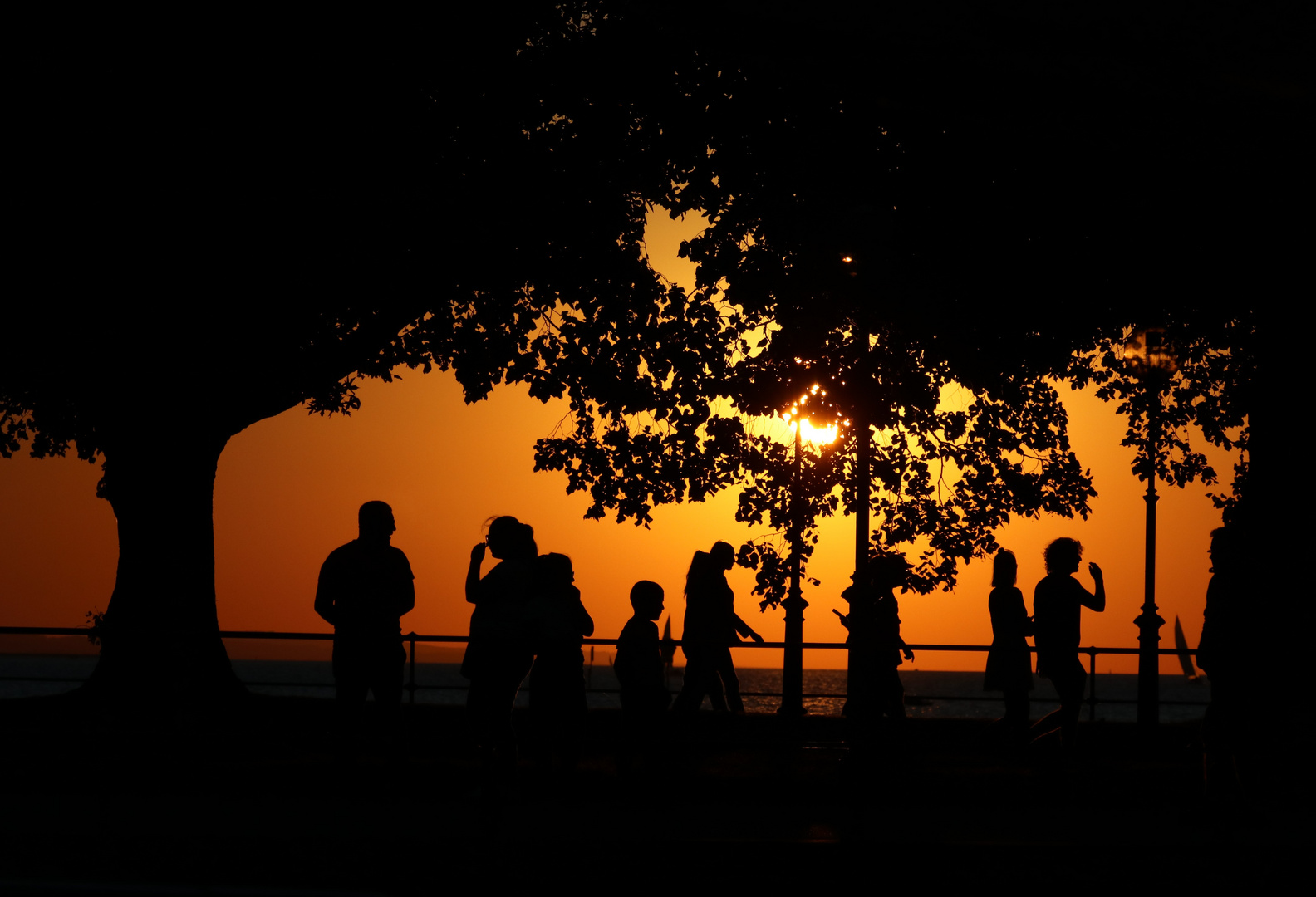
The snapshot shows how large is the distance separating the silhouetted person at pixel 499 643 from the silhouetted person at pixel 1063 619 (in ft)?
17.0

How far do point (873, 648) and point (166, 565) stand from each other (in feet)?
27.5

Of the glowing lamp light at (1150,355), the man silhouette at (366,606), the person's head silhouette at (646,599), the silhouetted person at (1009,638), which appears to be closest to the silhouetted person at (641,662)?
the person's head silhouette at (646,599)

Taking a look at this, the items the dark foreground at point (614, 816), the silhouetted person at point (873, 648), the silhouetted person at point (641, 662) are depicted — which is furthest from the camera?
the silhouetted person at point (641, 662)

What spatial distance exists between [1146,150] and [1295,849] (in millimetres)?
4002

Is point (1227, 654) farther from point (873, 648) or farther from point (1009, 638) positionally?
point (1009, 638)

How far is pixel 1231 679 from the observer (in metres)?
8.41

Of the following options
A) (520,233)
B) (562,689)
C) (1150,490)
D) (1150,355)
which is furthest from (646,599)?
(1150,490)

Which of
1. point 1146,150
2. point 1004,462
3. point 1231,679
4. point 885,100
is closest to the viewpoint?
point 885,100

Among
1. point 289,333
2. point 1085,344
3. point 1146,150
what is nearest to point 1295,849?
point 1146,150

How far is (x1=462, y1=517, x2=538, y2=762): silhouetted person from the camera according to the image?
7730 millimetres

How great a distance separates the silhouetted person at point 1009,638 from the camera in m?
11.4

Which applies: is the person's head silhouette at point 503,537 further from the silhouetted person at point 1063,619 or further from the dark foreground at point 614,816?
the silhouetted person at point 1063,619

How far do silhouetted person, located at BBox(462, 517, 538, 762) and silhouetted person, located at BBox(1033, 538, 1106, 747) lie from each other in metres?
5.19

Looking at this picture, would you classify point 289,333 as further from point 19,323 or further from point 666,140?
point 666,140
